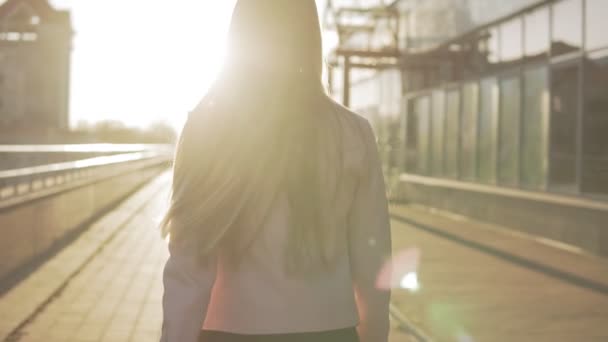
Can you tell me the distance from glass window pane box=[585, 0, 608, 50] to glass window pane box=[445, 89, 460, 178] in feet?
22.7

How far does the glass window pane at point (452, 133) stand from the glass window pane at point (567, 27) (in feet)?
18.4

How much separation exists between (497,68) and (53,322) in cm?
1280

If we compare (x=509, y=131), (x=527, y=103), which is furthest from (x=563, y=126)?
(x=509, y=131)

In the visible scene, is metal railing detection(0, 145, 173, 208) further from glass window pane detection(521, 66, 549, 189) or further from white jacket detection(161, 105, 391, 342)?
glass window pane detection(521, 66, 549, 189)

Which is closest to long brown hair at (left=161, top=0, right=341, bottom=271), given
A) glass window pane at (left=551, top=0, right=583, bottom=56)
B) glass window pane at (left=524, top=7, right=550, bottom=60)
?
glass window pane at (left=551, top=0, right=583, bottom=56)

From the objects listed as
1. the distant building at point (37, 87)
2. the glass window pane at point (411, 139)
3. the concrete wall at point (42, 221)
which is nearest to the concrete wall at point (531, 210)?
the glass window pane at point (411, 139)

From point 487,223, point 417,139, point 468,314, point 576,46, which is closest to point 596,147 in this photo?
point 576,46

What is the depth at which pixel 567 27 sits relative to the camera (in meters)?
14.2

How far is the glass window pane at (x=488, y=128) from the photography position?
1756 centimetres

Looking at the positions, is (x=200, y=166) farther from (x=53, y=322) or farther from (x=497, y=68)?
(x=497, y=68)

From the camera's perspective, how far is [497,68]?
17.8m

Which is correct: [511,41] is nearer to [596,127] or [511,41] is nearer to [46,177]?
[596,127]

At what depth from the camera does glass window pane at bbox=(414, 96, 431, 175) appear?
22688 mm

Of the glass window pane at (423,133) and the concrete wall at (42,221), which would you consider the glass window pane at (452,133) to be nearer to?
the glass window pane at (423,133)
